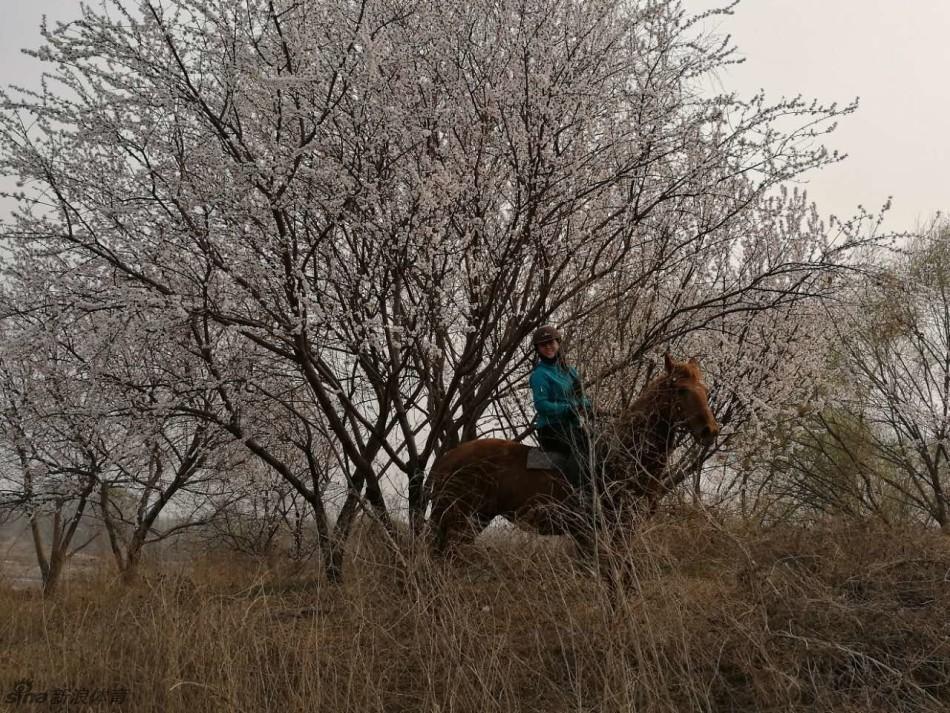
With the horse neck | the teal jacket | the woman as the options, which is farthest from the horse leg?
the horse neck

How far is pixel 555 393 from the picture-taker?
5.58 metres

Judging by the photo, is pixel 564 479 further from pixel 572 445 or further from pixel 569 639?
pixel 569 639

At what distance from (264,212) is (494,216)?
207cm

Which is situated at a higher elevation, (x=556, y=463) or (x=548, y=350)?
(x=548, y=350)

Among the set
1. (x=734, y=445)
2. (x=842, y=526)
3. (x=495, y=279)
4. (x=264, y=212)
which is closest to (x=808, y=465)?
(x=734, y=445)

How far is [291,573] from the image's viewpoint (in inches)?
336

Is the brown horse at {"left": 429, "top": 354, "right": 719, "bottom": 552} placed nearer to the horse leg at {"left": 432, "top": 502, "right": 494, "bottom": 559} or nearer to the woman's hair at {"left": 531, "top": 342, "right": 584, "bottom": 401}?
the horse leg at {"left": 432, "top": 502, "right": 494, "bottom": 559}

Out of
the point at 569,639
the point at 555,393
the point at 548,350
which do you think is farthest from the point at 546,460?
the point at 569,639

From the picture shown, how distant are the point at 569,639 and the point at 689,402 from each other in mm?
1628

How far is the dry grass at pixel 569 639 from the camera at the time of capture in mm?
3879

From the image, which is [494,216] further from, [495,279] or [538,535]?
[538,535]

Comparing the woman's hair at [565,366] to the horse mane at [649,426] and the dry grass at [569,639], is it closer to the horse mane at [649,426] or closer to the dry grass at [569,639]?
the horse mane at [649,426]

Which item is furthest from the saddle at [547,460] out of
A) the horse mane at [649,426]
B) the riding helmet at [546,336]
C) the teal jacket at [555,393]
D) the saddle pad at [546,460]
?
the riding helmet at [546,336]

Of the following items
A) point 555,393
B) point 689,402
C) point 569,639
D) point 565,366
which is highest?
point 565,366
